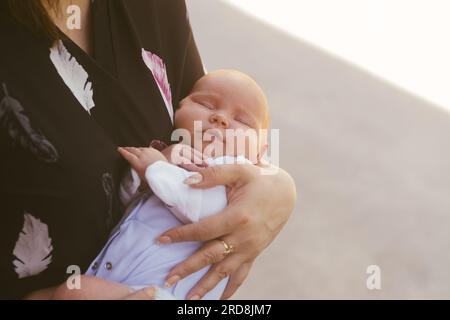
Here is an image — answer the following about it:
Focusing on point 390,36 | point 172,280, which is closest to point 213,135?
point 172,280

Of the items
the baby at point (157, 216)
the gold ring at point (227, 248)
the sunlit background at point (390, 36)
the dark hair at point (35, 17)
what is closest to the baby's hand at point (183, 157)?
the baby at point (157, 216)

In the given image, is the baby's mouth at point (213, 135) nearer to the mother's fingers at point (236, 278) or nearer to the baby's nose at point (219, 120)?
the baby's nose at point (219, 120)

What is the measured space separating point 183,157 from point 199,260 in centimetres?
14

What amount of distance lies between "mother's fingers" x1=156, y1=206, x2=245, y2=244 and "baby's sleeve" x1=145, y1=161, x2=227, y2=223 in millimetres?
17

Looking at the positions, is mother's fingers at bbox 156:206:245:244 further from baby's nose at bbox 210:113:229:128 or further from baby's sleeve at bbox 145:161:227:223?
baby's nose at bbox 210:113:229:128

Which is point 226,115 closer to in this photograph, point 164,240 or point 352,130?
point 164,240

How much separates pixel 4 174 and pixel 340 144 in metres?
1.81

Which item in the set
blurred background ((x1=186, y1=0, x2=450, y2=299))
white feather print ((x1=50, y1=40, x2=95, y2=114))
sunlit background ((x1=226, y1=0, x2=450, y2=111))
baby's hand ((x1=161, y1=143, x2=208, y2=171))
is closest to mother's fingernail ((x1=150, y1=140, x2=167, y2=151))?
baby's hand ((x1=161, y1=143, x2=208, y2=171))

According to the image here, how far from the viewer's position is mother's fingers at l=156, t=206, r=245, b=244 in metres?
0.70

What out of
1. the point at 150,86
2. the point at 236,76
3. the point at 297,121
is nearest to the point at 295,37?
the point at 297,121

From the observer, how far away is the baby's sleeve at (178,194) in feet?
2.34

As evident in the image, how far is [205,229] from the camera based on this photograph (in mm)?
706

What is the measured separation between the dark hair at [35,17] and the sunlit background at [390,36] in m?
1.93
